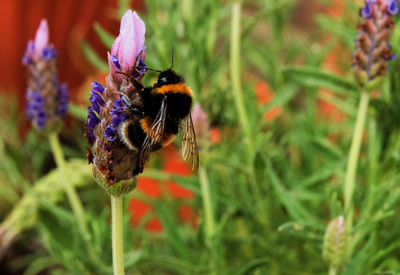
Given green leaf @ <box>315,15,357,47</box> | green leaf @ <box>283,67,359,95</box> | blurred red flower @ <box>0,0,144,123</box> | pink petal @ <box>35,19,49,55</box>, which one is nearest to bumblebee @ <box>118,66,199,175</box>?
pink petal @ <box>35,19,49,55</box>

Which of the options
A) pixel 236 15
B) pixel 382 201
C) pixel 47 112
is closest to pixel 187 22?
pixel 236 15

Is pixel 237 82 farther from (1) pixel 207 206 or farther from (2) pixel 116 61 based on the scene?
(2) pixel 116 61

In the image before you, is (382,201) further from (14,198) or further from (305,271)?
(14,198)

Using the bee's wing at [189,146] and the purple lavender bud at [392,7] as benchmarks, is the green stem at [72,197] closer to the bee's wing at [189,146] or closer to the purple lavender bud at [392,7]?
the bee's wing at [189,146]

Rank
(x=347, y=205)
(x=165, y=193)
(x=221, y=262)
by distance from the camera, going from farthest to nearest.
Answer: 1. (x=165, y=193)
2. (x=221, y=262)
3. (x=347, y=205)

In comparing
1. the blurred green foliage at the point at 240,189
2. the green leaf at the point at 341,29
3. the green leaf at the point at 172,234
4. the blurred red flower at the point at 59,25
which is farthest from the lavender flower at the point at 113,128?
the blurred red flower at the point at 59,25

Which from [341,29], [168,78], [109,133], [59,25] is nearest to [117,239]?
[109,133]
